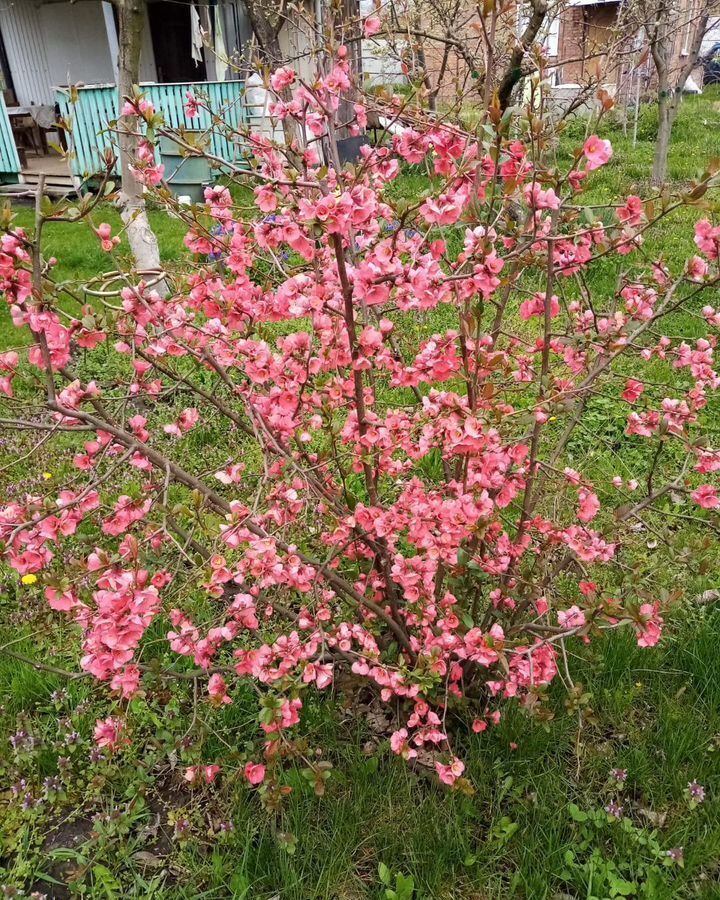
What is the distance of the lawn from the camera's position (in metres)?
1.97

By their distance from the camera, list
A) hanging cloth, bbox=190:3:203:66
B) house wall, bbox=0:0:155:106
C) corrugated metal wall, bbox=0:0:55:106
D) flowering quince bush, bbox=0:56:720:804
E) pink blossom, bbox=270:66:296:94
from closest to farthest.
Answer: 1. flowering quince bush, bbox=0:56:720:804
2. pink blossom, bbox=270:66:296:94
3. hanging cloth, bbox=190:3:203:66
4. corrugated metal wall, bbox=0:0:55:106
5. house wall, bbox=0:0:155:106

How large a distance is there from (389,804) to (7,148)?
1217 cm

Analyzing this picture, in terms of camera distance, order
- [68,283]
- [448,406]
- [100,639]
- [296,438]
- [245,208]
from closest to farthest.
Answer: [100,639], [68,283], [448,406], [245,208], [296,438]

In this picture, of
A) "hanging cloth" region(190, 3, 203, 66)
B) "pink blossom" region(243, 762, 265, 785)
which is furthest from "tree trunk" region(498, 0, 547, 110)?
"pink blossom" region(243, 762, 265, 785)

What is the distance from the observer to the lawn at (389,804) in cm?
197

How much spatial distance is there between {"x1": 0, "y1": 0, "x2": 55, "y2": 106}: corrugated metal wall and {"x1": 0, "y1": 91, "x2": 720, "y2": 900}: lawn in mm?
15860

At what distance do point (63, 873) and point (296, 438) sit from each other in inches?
55.2

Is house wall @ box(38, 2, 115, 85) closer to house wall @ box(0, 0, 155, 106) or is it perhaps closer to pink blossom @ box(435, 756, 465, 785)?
house wall @ box(0, 0, 155, 106)

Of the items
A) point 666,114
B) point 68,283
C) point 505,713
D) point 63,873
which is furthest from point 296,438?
point 666,114

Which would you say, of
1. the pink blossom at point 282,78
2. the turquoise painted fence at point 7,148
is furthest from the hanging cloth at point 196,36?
the pink blossom at point 282,78

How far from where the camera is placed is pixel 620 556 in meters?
2.96

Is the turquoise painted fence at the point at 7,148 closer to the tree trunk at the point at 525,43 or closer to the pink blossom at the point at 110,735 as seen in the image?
the tree trunk at the point at 525,43

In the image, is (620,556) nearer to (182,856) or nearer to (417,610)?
(417,610)

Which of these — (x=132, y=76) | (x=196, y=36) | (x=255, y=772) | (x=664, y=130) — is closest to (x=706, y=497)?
(x=255, y=772)
